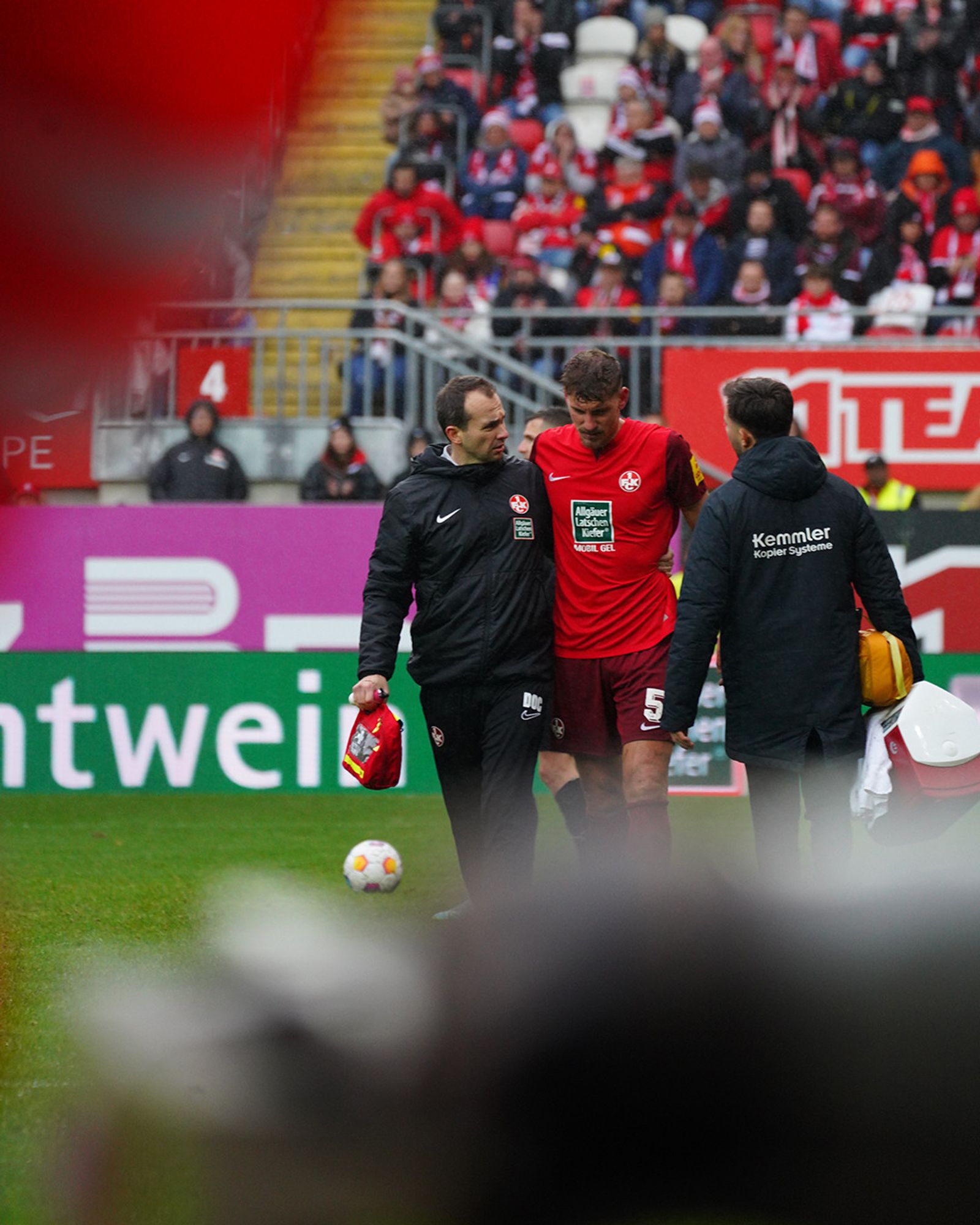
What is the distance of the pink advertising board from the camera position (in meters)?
10.4

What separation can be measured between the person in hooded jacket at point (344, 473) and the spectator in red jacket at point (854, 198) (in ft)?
14.6

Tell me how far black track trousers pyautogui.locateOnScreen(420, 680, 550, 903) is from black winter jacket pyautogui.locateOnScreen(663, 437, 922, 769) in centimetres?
51

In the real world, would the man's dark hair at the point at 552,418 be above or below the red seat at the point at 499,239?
below

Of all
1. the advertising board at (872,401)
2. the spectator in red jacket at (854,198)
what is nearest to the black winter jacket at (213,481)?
the advertising board at (872,401)

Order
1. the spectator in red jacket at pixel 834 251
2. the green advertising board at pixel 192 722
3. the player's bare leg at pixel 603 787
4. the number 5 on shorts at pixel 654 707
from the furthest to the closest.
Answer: the spectator in red jacket at pixel 834 251, the green advertising board at pixel 192 722, the player's bare leg at pixel 603 787, the number 5 on shorts at pixel 654 707

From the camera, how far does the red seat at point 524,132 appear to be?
518 centimetres

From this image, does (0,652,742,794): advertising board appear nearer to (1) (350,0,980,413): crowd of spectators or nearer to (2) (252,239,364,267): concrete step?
(1) (350,0,980,413): crowd of spectators

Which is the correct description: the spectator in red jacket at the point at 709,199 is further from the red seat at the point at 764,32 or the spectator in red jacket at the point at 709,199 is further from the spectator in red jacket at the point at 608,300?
the red seat at the point at 764,32

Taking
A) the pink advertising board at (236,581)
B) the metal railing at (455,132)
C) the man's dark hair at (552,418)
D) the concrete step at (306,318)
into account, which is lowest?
the pink advertising board at (236,581)

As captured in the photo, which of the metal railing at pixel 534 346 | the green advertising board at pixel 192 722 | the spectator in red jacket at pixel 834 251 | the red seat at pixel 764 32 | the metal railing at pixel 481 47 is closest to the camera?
the metal railing at pixel 481 47

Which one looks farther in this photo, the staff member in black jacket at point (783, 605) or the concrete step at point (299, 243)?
the staff member in black jacket at point (783, 605)

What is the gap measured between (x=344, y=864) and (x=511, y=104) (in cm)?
286

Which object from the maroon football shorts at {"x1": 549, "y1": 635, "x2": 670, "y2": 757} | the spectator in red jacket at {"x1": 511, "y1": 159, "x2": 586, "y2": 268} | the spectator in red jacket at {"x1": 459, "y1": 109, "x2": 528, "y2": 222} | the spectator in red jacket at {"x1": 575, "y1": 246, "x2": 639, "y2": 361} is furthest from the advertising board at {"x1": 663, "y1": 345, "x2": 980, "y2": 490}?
the maroon football shorts at {"x1": 549, "y1": 635, "x2": 670, "y2": 757}

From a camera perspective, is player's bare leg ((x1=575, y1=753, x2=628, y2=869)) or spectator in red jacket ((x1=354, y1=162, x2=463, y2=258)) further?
player's bare leg ((x1=575, y1=753, x2=628, y2=869))
